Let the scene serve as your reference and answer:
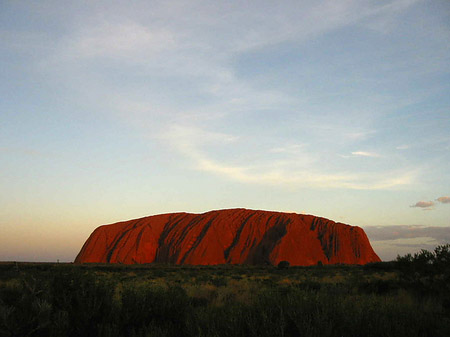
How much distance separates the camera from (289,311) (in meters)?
5.68

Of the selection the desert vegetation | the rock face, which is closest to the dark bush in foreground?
the desert vegetation

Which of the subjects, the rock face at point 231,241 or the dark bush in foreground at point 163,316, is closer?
the dark bush in foreground at point 163,316

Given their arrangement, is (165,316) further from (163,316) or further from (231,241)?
(231,241)

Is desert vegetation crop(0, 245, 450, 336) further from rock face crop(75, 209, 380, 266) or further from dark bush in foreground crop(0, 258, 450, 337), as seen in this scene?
rock face crop(75, 209, 380, 266)

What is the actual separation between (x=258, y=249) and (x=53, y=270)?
53792 millimetres

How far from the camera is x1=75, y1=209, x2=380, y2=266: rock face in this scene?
5828cm

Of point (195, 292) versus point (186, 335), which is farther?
point (195, 292)

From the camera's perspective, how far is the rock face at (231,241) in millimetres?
58281

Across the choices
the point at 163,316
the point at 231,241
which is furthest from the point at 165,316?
the point at 231,241

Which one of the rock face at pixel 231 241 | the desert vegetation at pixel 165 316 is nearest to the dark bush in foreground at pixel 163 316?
the desert vegetation at pixel 165 316

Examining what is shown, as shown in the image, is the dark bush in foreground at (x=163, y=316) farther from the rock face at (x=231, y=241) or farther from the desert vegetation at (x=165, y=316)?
the rock face at (x=231, y=241)

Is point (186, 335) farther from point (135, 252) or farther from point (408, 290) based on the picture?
point (135, 252)

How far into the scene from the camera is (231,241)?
61.9 m

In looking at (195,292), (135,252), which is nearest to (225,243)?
(135,252)
